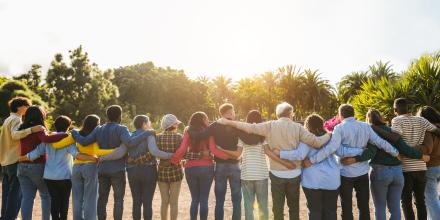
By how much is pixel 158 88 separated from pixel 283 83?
1570 centimetres

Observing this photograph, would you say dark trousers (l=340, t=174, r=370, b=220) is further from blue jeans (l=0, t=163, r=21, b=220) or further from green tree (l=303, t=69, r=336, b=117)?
green tree (l=303, t=69, r=336, b=117)

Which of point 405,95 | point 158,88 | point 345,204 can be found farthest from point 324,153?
point 158,88

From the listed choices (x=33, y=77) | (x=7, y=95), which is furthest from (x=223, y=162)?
(x=33, y=77)

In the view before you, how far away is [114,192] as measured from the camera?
18.9 ft

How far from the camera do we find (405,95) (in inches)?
463

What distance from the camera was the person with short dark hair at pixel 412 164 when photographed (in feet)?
18.7

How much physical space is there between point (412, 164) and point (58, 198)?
542cm

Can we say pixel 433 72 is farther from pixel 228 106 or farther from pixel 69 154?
pixel 69 154

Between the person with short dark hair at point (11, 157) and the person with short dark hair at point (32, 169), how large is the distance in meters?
0.25

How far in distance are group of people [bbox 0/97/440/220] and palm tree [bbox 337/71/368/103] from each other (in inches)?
1335

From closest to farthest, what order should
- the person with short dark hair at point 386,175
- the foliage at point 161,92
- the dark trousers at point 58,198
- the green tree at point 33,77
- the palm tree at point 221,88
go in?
the person with short dark hair at point 386,175
the dark trousers at point 58,198
the green tree at point 33,77
the foliage at point 161,92
the palm tree at point 221,88

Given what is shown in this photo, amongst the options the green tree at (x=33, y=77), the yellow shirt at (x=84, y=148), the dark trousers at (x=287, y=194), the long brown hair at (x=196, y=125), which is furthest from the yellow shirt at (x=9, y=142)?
the green tree at (x=33, y=77)

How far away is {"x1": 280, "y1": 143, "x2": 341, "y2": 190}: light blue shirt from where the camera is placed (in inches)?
200

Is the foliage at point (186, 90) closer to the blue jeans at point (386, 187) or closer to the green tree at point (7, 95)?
the green tree at point (7, 95)
